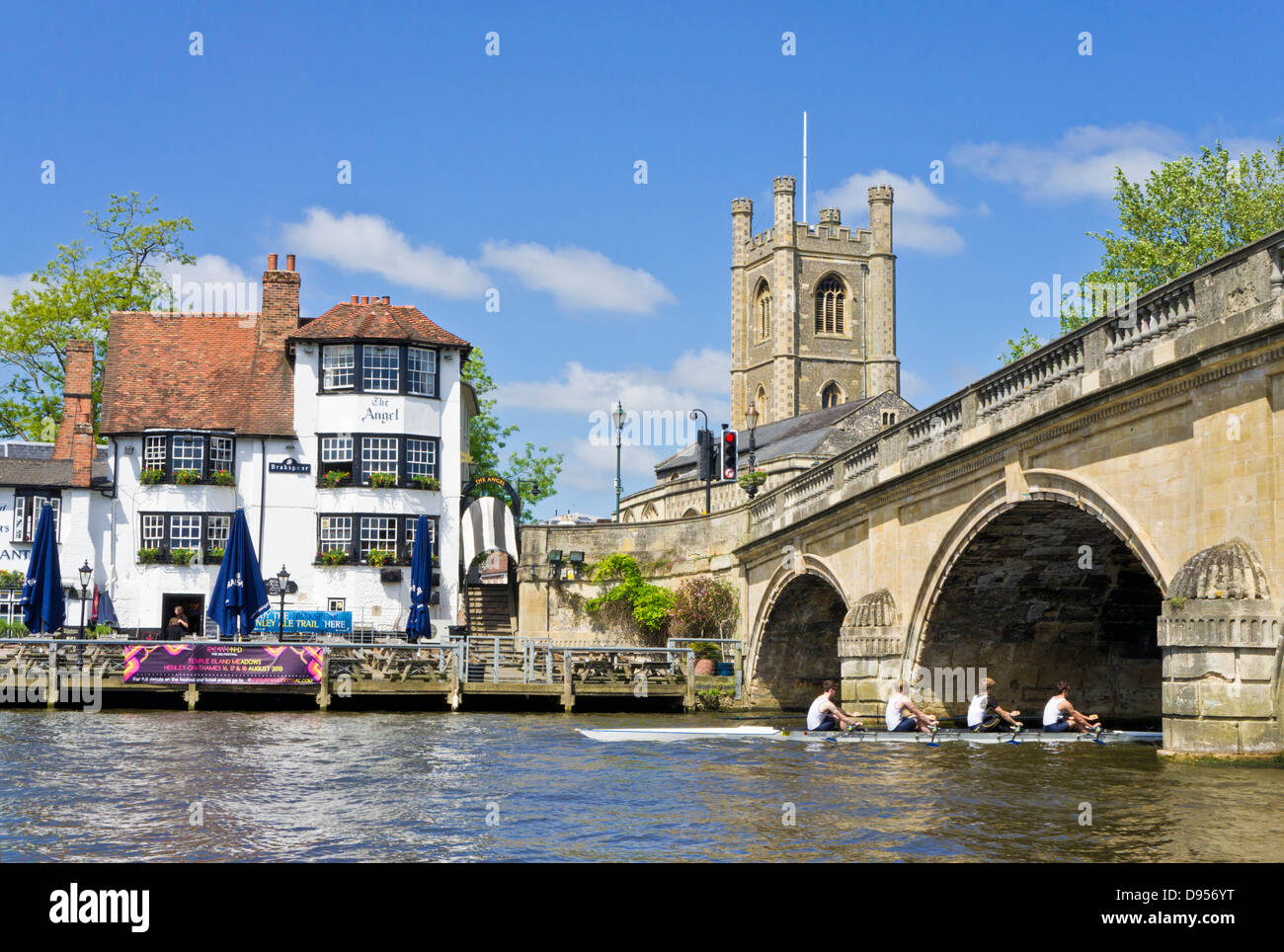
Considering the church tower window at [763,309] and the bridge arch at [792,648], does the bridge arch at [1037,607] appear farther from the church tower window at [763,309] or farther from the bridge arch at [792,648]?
the church tower window at [763,309]

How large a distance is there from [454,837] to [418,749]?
30.4 feet

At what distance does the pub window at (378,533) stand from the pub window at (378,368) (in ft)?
13.6

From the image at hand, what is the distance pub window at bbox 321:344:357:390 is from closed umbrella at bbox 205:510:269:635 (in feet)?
34.2

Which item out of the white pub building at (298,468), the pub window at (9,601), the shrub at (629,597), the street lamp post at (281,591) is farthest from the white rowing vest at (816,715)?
the pub window at (9,601)

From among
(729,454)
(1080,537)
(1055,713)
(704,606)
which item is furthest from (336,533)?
(1080,537)

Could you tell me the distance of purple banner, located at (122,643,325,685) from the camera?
31.1 m

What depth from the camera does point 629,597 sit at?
4303 centimetres

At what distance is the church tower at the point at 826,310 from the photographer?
294ft

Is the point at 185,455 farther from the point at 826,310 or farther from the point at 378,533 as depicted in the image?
the point at 826,310

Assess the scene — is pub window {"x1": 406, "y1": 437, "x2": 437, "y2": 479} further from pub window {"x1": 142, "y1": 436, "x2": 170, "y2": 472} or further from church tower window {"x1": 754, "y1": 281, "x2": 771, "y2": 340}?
church tower window {"x1": 754, "y1": 281, "x2": 771, "y2": 340}

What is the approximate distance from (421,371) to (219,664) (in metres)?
15.0
